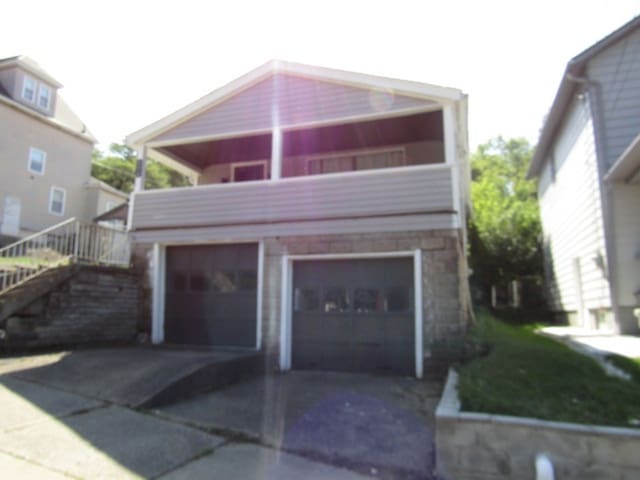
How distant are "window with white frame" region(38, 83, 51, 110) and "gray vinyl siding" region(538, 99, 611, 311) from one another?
19.8 m

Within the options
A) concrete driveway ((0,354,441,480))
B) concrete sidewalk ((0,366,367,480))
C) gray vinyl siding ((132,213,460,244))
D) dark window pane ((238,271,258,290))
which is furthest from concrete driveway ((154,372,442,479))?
gray vinyl siding ((132,213,460,244))

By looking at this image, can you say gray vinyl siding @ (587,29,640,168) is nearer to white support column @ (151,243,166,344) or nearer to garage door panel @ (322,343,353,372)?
garage door panel @ (322,343,353,372)

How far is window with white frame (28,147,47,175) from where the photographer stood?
703 inches

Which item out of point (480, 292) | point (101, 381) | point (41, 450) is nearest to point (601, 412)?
point (41, 450)

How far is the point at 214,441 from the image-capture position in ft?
14.3

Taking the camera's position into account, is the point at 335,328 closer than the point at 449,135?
No

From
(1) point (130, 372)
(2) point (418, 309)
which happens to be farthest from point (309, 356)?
(1) point (130, 372)

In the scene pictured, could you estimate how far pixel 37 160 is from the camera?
18.1 meters

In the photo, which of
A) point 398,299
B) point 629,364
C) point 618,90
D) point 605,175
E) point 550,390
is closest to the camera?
point 550,390

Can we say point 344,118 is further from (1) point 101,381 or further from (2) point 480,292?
(2) point 480,292

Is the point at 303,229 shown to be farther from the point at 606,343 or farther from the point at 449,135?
the point at 606,343

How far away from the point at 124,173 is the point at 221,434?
32054mm

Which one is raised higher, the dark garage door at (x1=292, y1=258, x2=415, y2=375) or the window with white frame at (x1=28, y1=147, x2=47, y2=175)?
the window with white frame at (x1=28, y1=147, x2=47, y2=175)

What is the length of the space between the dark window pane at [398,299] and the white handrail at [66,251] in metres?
6.16
